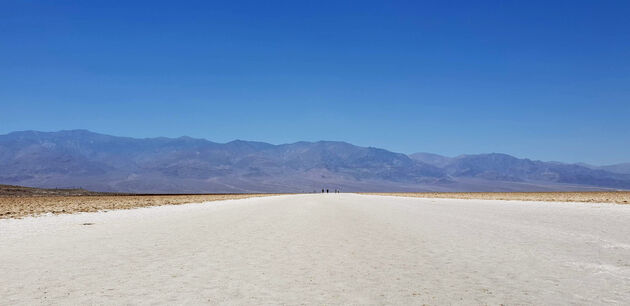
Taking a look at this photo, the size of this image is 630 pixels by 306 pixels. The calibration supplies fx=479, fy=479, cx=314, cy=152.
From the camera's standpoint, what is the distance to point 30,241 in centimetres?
1217

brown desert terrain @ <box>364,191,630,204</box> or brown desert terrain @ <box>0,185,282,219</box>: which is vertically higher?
brown desert terrain @ <box>364,191,630,204</box>

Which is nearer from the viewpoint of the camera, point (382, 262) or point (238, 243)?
point (382, 262)

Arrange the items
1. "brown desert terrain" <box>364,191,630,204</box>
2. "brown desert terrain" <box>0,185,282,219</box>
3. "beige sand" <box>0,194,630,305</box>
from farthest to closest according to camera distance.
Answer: "brown desert terrain" <box>364,191,630,204</box>
"brown desert terrain" <box>0,185,282,219</box>
"beige sand" <box>0,194,630,305</box>

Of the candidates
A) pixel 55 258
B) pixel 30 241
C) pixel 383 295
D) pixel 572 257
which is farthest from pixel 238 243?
pixel 572 257

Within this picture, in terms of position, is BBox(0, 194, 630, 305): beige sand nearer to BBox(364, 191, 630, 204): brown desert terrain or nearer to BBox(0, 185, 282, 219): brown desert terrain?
BBox(0, 185, 282, 219): brown desert terrain

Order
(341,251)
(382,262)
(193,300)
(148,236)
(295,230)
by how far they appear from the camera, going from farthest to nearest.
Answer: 1. (295,230)
2. (148,236)
3. (341,251)
4. (382,262)
5. (193,300)

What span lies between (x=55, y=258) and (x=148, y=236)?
4.31 metres

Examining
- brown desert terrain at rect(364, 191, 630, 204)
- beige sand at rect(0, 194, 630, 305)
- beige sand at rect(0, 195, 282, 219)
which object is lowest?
beige sand at rect(0, 194, 630, 305)

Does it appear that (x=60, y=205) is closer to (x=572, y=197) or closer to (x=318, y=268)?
(x=318, y=268)

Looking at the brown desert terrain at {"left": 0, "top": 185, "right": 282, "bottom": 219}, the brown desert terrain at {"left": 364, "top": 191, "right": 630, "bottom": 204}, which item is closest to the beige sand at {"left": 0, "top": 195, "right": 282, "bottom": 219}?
the brown desert terrain at {"left": 0, "top": 185, "right": 282, "bottom": 219}

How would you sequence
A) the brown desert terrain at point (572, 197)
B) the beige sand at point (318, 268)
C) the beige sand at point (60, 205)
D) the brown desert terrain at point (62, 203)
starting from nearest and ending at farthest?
the beige sand at point (318, 268) → the beige sand at point (60, 205) → the brown desert terrain at point (62, 203) → the brown desert terrain at point (572, 197)

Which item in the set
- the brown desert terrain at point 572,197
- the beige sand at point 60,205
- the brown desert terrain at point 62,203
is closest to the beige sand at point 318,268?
the beige sand at point 60,205

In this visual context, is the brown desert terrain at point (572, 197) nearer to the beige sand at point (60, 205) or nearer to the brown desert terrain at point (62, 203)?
the brown desert terrain at point (62, 203)

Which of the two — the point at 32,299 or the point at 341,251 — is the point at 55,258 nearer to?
the point at 32,299
